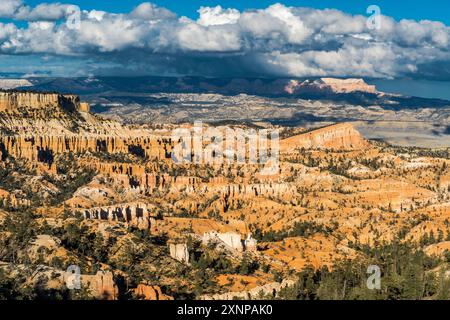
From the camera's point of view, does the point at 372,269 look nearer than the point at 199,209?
Yes

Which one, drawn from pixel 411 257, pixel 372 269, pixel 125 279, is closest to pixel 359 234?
pixel 411 257

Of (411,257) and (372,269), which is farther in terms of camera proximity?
(411,257)

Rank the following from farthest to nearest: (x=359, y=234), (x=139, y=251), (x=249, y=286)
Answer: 1. (x=359, y=234)
2. (x=139, y=251)
3. (x=249, y=286)
